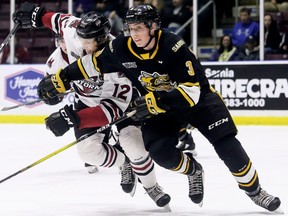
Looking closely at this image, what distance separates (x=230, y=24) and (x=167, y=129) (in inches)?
242

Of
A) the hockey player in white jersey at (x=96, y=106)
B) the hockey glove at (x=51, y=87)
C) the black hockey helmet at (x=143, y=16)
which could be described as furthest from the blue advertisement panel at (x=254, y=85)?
the black hockey helmet at (x=143, y=16)

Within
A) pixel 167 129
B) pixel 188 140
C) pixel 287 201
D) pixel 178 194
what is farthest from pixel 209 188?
pixel 188 140

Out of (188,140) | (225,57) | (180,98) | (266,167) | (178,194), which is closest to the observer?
(180,98)

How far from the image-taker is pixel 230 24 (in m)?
9.73

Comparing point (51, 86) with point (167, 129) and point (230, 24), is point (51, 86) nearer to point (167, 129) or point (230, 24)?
point (167, 129)

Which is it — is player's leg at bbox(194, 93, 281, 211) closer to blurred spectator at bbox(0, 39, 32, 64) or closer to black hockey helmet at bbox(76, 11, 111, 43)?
black hockey helmet at bbox(76, 11, 111, 43)

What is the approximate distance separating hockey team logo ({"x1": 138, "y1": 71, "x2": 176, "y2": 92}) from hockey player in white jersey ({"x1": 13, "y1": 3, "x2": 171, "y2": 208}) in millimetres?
260

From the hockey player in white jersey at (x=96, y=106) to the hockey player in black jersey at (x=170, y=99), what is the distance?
21 centimetres

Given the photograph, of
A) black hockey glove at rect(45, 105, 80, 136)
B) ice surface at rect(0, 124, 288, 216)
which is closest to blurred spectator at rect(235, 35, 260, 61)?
ice surface at rect(0, 124, 288, 216)

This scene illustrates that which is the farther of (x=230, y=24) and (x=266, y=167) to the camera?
(x=230, y=24)

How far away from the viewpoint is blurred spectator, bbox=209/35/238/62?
29.1ft

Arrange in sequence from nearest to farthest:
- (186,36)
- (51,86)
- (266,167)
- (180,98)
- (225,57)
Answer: (180,98) < (51,86) < (266,167) < (225,57) < (186,36)

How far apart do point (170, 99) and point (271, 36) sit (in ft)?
17.7

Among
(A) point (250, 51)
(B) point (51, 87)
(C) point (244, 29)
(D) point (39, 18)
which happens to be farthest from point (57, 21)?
(C) point (244, 29)
